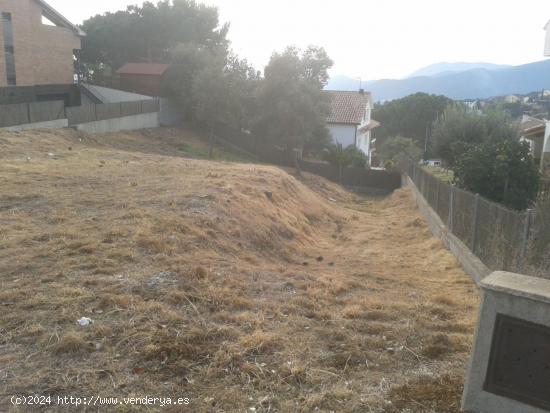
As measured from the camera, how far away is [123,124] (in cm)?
3069

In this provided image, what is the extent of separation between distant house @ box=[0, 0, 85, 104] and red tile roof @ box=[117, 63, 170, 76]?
15.2 feet

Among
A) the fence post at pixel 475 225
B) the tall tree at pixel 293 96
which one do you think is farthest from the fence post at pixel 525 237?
the tall tree at pixel 293 96

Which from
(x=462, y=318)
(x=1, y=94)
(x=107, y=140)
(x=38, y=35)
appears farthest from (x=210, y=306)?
(x=38, y=35)

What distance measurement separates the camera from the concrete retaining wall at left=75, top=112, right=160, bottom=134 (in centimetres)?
2633

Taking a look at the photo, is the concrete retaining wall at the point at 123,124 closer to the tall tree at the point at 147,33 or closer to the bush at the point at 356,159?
the tall tree at the point at 147,33

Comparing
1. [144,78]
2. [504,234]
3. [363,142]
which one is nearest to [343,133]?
[363,142]

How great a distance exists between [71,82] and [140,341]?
35.7m

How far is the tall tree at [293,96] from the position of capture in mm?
31469

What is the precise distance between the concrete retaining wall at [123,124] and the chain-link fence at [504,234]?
19.7 m

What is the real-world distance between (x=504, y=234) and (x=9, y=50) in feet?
101

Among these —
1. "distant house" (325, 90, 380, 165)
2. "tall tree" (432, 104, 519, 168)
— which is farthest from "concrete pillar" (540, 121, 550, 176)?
"distant house" (325, 90, 380, 165)

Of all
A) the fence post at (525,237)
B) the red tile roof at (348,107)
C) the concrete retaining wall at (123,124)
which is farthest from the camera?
the red tile roof at (348,107)

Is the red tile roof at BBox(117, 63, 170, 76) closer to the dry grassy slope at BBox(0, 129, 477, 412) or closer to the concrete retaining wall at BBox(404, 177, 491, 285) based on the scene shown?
the concrete retaining wall at BBox(404, 177, 491, 285)

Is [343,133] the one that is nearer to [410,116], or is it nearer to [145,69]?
[145,69]
